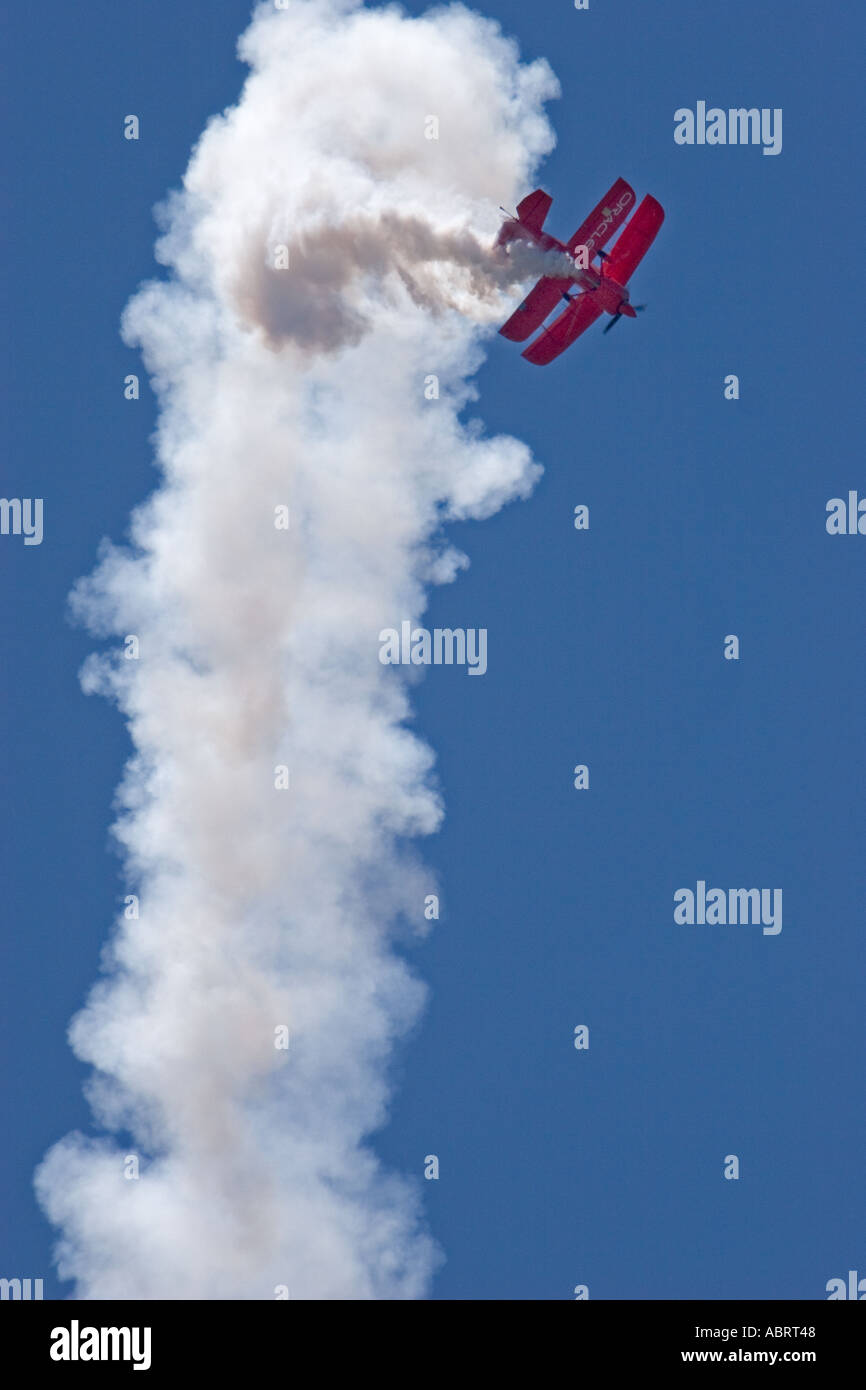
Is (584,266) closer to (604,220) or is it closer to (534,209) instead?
(604,220)

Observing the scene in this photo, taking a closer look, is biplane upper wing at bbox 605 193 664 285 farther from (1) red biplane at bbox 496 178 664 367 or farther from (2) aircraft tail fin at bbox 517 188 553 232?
(2) aircraft tail fin at bbox 517 188 553 232

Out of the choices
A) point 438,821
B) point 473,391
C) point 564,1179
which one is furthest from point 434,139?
point 564,1179

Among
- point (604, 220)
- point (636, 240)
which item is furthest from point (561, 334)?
point (604, 220)

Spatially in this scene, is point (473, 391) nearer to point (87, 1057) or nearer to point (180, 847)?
point (180, 847)

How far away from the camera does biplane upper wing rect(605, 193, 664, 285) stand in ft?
149

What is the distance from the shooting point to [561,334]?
149 feet

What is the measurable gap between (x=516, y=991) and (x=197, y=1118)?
1010cm

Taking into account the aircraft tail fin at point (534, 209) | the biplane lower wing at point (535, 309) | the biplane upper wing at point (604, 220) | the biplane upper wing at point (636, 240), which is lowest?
the biplane lower wing at point (535, 309)

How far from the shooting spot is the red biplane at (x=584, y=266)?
4159cm

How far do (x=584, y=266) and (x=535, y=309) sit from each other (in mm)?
1398

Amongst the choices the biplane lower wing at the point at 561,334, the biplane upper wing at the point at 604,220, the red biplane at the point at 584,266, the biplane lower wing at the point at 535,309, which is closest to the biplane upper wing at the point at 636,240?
the red biplane at the point at 584,266

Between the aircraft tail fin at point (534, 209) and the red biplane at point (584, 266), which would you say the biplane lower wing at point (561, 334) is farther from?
the aircraft tail fin at point (534, 209)

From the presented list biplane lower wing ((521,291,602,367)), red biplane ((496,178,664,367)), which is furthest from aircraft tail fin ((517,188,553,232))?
biplane lower wing ((521,291,602,367))

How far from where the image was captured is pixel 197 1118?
4616 cm
